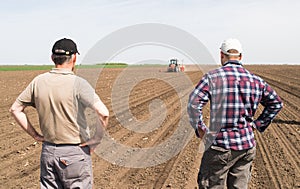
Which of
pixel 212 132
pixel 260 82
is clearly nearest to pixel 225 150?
pixel 212 132

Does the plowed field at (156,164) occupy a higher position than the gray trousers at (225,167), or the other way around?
the gray trousers at (225,167)

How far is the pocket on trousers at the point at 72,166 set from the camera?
9.41ft

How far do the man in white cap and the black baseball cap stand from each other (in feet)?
3.46

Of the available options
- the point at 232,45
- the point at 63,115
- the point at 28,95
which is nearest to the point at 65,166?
the point at 63,115

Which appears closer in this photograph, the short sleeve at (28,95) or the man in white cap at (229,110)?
the short sleeve at (28,95)

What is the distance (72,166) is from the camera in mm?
2883

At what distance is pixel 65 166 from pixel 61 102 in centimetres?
49

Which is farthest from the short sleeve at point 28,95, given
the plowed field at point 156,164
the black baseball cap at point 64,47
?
the plowed field at point 156,164

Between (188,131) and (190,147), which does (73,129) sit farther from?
(188,131)

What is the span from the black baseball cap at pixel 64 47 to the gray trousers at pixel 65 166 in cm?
70

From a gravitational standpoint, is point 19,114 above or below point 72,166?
above

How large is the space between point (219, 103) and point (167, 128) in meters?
6.08

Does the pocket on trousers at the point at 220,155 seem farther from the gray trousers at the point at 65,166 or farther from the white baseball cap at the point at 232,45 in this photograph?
the gray trousers at the point at 65,166

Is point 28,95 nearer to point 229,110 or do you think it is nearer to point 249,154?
point 229,110
